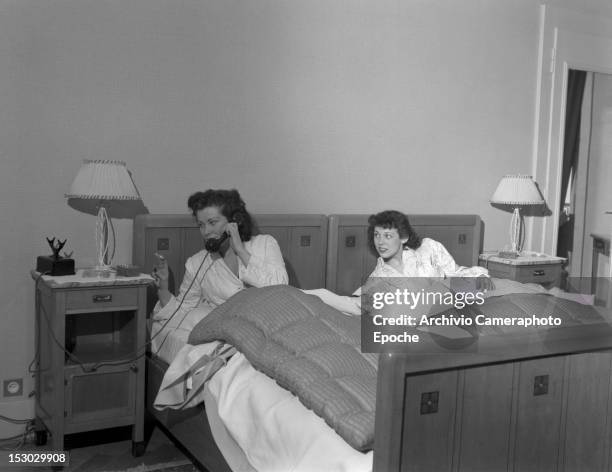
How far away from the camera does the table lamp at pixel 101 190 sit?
282 centimetres

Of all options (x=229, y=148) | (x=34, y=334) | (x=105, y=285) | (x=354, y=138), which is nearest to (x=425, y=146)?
(x=354, y=138)

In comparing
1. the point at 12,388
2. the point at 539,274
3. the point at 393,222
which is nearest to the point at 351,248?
the point at 393,222

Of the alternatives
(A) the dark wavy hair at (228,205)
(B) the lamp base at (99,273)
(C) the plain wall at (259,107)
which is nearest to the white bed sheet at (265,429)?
(B) the lamp base at (99,273)

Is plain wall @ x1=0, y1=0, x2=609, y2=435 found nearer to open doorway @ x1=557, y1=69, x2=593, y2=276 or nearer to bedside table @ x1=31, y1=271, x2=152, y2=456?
bedside table @ x1=31, y1=271, x2=152, y2=456

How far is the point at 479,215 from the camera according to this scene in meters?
4.21

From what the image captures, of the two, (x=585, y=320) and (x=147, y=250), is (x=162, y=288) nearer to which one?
(x=147, y=250)

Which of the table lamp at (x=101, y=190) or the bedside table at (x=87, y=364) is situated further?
the table lamp at (x=101, y=190)

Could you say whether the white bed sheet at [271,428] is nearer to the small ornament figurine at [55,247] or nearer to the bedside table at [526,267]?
the small ornament figurine at [55,247]

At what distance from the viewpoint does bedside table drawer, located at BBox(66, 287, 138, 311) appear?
2705mm

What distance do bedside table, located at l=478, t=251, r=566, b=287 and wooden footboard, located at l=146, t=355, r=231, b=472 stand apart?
2.03 meters

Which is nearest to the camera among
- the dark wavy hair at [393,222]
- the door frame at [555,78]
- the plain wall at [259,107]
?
the plain wall at [259,107]

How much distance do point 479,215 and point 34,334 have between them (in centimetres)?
258

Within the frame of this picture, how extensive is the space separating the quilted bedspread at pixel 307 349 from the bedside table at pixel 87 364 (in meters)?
0.40

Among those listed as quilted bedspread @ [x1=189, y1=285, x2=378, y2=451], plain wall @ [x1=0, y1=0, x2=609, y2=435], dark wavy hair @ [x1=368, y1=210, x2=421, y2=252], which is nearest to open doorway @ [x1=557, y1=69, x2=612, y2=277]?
plain wall @ [x1=0, y1=0, x2=609, y2=435]
